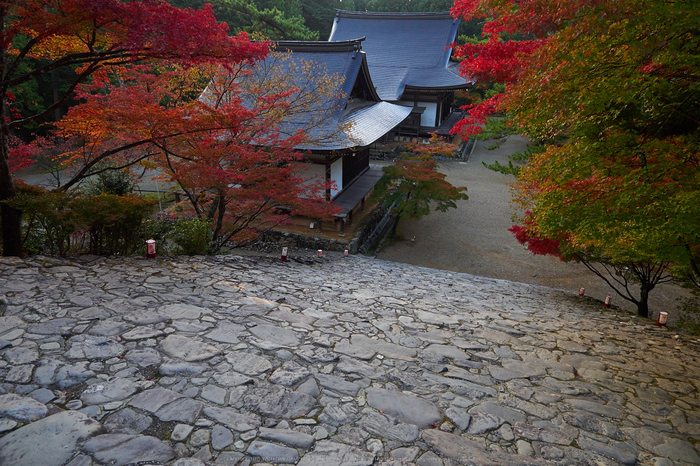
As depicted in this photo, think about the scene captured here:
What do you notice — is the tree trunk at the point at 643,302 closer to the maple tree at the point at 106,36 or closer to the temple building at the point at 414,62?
the maple tree at the point at 106,36

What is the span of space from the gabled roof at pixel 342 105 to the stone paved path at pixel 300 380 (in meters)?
8.78

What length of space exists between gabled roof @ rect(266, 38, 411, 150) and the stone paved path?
346 inches

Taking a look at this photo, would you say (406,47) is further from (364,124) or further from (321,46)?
(364,124)

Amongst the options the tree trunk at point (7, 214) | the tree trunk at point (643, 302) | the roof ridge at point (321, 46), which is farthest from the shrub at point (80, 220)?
the roof ridge at point (321, 46)

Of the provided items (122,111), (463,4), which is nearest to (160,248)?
(122,111)

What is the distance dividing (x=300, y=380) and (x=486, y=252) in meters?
12.8

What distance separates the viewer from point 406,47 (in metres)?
31.6

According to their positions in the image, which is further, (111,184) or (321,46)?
(321,46)

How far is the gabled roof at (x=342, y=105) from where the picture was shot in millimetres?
14445

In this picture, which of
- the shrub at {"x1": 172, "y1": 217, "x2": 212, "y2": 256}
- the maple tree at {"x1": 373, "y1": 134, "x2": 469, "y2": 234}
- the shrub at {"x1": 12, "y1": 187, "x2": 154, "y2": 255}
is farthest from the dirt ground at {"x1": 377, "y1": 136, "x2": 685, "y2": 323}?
the shrub at {"x1": 12, "y1": 187, "x2": 154, "y2": 255}

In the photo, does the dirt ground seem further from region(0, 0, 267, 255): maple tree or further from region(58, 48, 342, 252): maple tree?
region(0, 0, 267, 255): maple tree

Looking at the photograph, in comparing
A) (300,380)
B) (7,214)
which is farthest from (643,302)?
(7,214)

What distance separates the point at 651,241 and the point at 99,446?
682cm

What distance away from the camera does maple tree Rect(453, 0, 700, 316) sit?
12.3 ft
